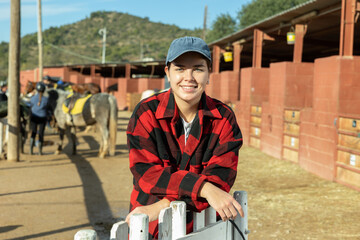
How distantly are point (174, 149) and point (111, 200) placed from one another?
507 cm

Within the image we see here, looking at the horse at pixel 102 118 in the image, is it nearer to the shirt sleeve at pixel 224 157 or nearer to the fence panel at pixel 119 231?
the shirt sleeve at pixel 224 157

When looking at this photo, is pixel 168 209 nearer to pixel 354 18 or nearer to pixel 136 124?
pixel 136 124

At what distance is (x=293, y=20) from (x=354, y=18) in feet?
11.2

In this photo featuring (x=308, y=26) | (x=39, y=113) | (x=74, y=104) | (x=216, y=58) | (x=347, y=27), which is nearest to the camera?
(x=347, y=27)

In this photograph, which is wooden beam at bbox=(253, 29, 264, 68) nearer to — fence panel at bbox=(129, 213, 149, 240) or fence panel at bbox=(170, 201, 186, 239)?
fence panel at bbox=(170, 201, 186, 239)

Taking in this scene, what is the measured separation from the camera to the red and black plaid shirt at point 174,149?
182 cm

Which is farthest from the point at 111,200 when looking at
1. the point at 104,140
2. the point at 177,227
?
the point at 177,227

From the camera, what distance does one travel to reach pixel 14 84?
9609mm

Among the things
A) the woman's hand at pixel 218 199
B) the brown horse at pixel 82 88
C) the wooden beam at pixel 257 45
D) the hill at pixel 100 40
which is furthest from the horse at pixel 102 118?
the hill at pixel 100 40

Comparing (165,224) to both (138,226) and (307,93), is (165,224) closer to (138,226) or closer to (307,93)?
(138,226)

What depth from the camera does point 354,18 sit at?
8.52 meters

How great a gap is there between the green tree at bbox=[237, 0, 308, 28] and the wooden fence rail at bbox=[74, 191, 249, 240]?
52.1 metres

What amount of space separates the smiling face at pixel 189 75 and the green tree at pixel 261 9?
52.1 m

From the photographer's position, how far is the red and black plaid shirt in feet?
5.97
